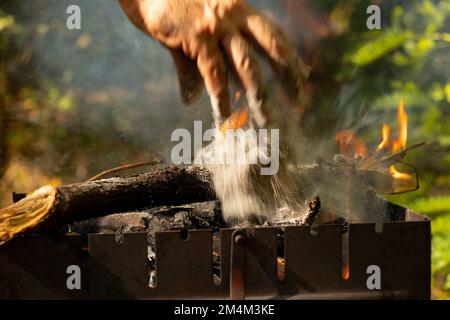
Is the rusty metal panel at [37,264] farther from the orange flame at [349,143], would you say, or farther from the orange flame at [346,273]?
the orange flame at [349,143]

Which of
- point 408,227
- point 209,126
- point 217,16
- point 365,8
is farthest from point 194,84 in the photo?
point 365,8

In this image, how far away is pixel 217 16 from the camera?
1415 millimetres

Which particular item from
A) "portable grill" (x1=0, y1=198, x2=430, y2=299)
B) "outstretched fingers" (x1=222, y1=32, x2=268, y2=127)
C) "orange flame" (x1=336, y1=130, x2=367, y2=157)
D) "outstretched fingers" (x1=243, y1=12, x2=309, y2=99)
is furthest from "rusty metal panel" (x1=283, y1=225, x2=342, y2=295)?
"orange flame" (x1=336, y1=130, x2=367, y2=157)

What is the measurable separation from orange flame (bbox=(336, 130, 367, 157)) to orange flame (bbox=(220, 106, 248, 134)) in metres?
0.74

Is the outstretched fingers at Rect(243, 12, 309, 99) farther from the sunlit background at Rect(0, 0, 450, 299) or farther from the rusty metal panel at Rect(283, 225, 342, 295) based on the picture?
the sunlit background at Rect(0, 0, 450, 299)

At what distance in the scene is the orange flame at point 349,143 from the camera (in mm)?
2245

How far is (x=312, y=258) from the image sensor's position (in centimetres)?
126

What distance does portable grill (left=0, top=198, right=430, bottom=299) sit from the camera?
1211 millimetres

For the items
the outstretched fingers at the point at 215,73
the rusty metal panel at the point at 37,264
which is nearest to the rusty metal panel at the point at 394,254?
the outstretched fingers at the point at 215,73

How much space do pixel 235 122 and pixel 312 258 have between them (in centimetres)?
41

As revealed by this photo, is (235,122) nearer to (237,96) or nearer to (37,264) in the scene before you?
(237,96)

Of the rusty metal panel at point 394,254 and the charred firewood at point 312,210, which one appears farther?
the charred firewood at point 312,210

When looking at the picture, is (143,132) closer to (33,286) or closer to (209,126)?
(209,126)

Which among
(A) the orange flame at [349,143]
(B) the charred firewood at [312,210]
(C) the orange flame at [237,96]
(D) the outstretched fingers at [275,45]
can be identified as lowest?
(B) the charred firewood at [312,210]
